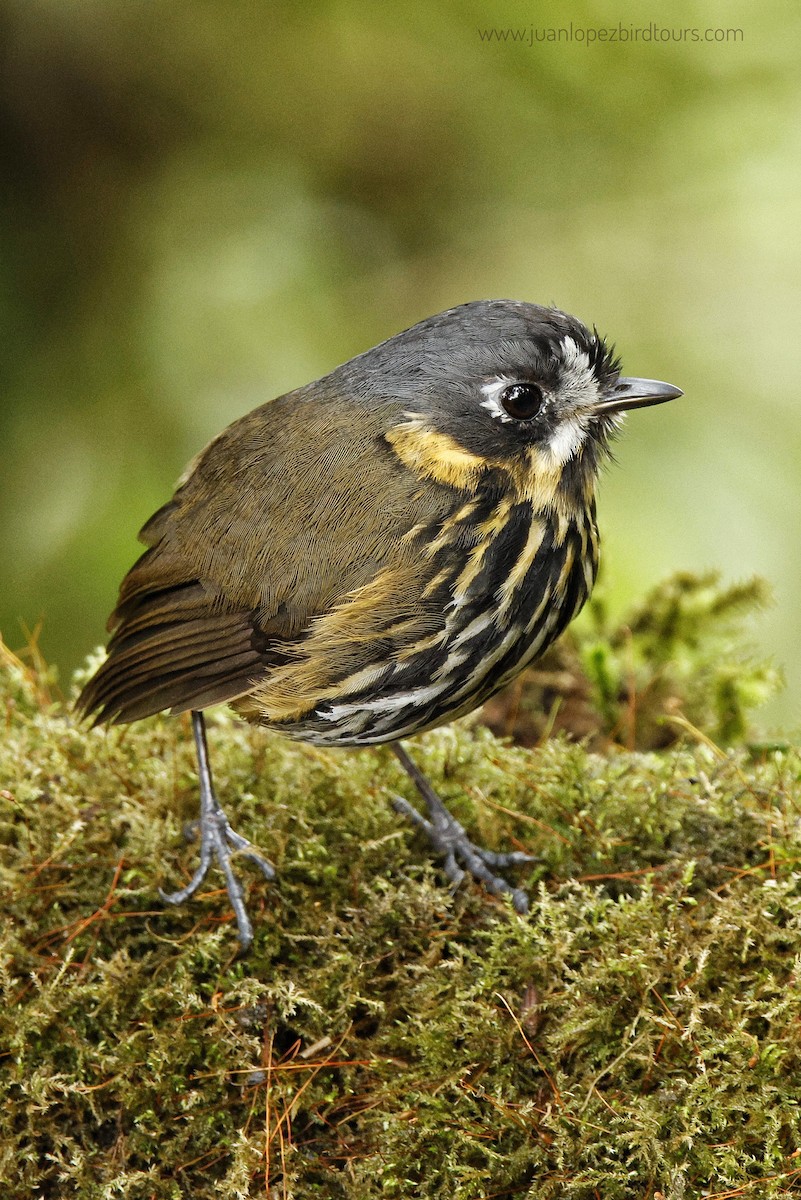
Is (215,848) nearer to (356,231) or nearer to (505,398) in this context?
(505,398)

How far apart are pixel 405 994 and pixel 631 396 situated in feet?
4.79

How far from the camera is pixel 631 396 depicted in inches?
106

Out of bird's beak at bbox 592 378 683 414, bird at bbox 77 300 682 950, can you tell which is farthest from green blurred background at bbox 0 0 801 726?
bird at bbox 77 300 682 950

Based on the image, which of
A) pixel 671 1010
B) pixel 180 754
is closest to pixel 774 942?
pixel 671 1010

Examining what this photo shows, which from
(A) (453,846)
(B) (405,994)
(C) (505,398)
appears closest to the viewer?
(B) (405,994)

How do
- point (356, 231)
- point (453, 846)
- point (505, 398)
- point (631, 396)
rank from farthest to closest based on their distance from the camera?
point (356, 231), point (453, 846), point (631, 396), point (505, 398)

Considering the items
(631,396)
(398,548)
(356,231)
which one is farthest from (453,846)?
(356,231)

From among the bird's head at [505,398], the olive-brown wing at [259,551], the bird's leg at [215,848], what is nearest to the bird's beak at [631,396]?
the bird's head at [505,398]

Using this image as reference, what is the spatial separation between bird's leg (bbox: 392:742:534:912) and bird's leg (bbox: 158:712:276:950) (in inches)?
16.6

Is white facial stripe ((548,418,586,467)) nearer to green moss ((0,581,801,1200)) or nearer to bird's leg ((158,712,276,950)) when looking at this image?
green moss ((0,581,801,1200))

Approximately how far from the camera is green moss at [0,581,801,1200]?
2.15m

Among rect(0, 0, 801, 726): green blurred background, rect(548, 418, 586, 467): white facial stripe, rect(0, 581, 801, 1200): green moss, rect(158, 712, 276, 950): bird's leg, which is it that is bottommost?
rect(0, 581, 801, 1200): green moss

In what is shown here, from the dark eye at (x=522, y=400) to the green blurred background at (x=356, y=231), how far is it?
184cm

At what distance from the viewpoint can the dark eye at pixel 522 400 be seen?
258cm
